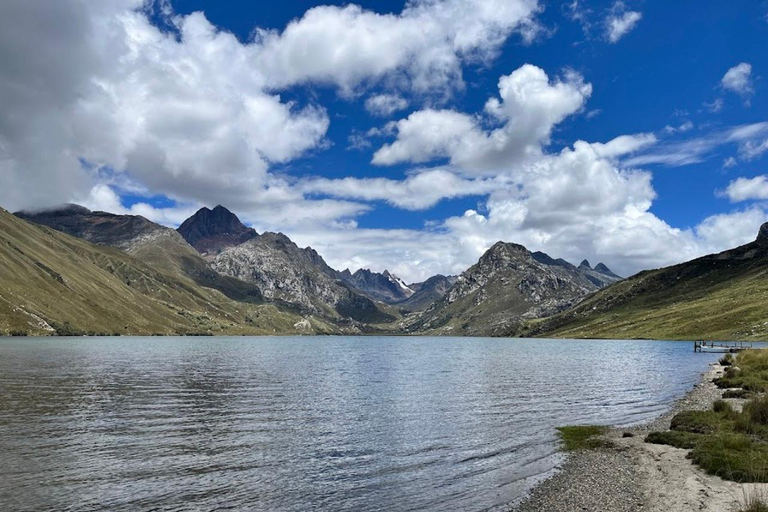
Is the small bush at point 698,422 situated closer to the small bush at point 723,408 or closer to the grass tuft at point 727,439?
the grass tuft at point 727,439

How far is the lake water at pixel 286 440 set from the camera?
1097 inches

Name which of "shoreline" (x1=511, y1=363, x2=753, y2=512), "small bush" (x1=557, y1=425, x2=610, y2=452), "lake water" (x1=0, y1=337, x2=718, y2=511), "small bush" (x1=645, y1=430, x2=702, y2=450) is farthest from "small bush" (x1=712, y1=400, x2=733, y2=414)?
"lake water" (x1=0, y1=337, x2=718, y2=511)

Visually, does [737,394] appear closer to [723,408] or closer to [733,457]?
[723,408]

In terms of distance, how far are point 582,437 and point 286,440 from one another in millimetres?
25280

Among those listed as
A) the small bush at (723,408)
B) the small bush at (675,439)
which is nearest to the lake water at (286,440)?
the small bush at (675,439)

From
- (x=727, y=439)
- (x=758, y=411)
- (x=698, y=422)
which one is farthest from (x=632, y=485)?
→ (x=758, y=411)

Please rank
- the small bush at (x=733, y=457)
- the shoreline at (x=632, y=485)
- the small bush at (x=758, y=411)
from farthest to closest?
the small bush at (x=758, y=411) < the small bush at (x=733, y=457) < the shoreline at (x=632, y=485)

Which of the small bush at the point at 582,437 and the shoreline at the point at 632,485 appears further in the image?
the small bush at the point at 582,437

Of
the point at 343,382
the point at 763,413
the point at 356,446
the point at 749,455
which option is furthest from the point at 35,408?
the point at 763,413

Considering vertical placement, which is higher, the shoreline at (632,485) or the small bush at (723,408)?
the small bush at (723,408)

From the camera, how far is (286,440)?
41406 millimetres

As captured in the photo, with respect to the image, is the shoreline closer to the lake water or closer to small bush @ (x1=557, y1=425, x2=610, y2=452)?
small bush @ (x1=557, y1=425, x2=610, y2=452)

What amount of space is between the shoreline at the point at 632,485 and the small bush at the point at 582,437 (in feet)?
4.37

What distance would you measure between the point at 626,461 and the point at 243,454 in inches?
1073
